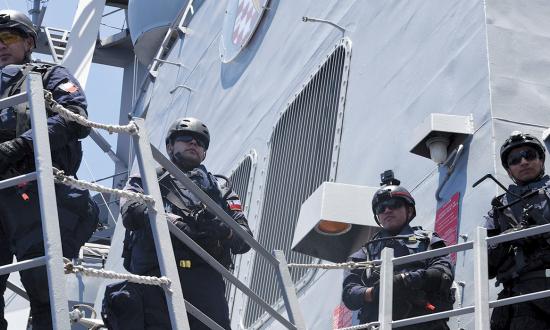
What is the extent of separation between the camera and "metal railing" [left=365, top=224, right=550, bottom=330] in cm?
472

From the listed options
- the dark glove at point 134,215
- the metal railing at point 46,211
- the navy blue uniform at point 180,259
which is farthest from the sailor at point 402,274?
the metal railing at point 46,211

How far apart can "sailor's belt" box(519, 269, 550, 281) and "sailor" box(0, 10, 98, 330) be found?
196cm

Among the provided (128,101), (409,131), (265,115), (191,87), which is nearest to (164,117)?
(191,87)

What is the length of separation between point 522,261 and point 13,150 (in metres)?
2.33

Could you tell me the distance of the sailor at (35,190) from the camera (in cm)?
484

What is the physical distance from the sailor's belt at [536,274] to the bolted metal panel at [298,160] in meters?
3.34

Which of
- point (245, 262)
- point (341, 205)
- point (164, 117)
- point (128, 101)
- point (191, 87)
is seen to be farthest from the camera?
point (128, 101)

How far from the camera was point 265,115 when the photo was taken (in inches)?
424

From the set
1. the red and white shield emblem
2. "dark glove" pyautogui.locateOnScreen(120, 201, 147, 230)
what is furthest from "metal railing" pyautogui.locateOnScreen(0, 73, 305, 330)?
the red and white shield emblem

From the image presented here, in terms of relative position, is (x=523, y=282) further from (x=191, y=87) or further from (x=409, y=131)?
(x=191, y=87)

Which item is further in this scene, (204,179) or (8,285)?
(204,179)

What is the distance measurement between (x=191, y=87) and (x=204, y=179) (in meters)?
7.98

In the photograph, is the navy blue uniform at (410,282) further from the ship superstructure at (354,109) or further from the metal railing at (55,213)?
the metal railing at (55,213)

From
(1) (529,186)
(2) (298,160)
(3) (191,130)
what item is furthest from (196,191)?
(2) (298,160)
